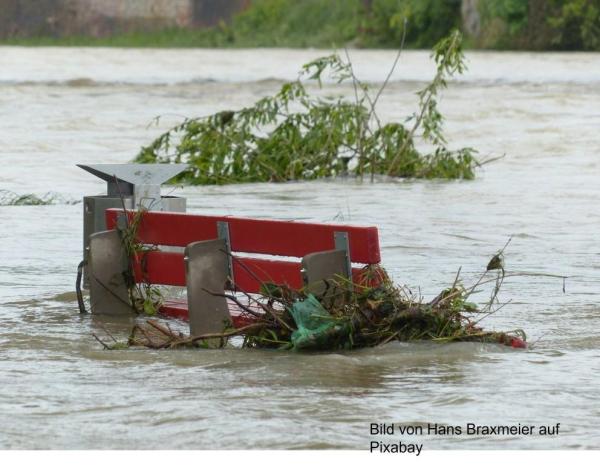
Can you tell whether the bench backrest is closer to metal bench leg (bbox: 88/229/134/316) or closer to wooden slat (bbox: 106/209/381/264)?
wooden slat (bbox: 106/209/381/264)

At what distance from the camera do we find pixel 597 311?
8.52 metres

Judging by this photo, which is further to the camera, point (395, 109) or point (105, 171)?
point (395, 109)

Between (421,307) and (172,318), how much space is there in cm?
180

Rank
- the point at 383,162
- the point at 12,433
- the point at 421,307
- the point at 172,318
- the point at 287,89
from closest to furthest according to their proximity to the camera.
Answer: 1. the point at 12,433
2. the point at 421,307
3. the point at 172,318
4. the point at 287,89
5. the point at 383,162

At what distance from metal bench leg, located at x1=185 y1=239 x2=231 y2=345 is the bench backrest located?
106 mm

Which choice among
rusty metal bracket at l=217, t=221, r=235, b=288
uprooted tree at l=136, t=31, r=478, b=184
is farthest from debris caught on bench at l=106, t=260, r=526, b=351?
uprooted tree at l=136, t=31, r=478, b=184

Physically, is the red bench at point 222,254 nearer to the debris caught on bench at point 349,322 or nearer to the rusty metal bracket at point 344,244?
the rusty metal bracket at point 344,244

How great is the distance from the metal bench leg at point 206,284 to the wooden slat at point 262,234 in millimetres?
130

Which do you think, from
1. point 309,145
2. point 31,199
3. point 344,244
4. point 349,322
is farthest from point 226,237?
point 309,145

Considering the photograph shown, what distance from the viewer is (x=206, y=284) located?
7488 millimetres

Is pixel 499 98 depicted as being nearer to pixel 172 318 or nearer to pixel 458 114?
pixel 458 114

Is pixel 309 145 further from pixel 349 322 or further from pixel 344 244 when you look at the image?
pixel 349 322

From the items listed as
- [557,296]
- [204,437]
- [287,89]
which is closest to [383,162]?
[287,89]

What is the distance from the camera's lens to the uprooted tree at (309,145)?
55.6ft
